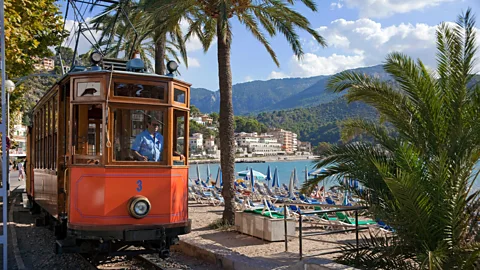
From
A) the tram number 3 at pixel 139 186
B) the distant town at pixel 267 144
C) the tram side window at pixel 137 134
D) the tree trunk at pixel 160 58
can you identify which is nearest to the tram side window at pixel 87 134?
the tram side window at pixel 137 134

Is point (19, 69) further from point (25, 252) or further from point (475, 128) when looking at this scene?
point (475, 128)

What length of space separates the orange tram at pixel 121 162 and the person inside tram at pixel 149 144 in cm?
2

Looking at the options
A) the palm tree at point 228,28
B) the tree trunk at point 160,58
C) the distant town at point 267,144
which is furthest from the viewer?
the distant town at point 267,144

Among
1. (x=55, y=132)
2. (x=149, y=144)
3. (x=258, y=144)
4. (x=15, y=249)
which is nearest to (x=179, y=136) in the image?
(x=149, y=144)

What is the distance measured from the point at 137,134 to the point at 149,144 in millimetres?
251

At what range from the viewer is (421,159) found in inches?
266

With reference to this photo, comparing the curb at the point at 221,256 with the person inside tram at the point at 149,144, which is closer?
the person inside tram at the point at 149,144

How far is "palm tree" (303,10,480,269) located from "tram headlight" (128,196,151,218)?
8.74 ft

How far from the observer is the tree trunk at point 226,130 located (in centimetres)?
1250

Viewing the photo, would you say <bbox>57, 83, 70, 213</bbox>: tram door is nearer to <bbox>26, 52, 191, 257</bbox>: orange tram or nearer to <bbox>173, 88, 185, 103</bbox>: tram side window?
<bbox>26, 52, 191, 257</bbox>: orange tram

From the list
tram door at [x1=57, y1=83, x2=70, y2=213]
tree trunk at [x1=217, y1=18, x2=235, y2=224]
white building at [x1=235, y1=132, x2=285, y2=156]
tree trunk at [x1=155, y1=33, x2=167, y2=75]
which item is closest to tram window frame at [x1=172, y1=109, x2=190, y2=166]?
tram door at [x1=57, y1=83, x2=70, y2=213]

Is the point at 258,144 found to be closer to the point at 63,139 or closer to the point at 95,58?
the point at 63,139

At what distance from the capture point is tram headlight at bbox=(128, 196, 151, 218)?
7.32 metres

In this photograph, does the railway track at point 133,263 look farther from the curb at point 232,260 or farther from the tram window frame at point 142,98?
the tram window frame at point 142,98
